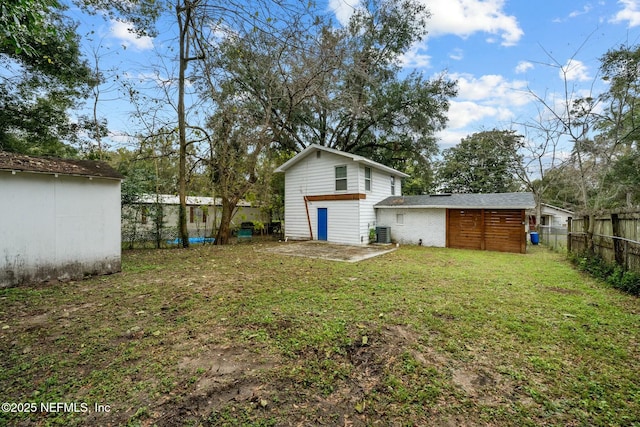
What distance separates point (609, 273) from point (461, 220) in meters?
5.98

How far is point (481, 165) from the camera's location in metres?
23.9

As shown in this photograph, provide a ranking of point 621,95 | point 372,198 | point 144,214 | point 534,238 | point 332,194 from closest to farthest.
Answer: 1. point 144,214
2. point 621,95
3. point 332,194
4. point 372,198
5. point 534,238

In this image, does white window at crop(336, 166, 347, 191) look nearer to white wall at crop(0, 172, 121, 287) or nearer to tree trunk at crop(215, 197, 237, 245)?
tree trunk at crop(215, 197, 237, 245)

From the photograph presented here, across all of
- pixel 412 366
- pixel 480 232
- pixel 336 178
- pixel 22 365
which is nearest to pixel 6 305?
pixel 22 365

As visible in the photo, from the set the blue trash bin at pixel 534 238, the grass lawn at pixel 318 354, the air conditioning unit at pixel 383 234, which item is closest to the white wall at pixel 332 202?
the air conditioning unit at pixel 383 234

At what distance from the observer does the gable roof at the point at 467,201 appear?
34.8 ft

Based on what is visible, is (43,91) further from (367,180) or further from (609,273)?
(609,273)

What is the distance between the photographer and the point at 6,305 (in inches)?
163

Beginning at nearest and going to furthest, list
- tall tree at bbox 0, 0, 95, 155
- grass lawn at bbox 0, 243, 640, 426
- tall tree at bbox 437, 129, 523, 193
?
1. grass lawn at bbox 0, 243, 640, 426
2. tall tree at bbox 0, 0, 95, 155
3. tall tree at bbox 437, 129, 523, 193

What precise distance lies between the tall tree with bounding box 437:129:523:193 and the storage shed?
39.6 ft

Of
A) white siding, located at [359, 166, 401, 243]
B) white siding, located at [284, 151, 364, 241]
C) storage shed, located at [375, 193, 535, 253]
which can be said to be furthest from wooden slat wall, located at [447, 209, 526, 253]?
white siding, located at [284, 151, 364, 241]

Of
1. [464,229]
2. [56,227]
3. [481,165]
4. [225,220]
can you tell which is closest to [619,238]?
[464,229]

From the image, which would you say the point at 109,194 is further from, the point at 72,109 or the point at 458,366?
the point at 72,109

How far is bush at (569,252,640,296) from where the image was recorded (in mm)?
4889
